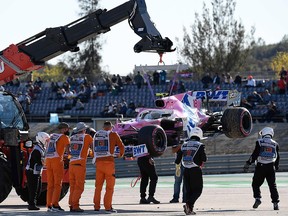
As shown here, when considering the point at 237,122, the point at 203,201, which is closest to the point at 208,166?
the point at 237,122

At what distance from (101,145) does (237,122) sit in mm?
7889

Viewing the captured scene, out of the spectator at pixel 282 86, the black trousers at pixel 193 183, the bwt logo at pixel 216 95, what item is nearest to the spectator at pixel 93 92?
the spectator at pixel 282 86

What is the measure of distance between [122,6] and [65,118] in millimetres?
27189

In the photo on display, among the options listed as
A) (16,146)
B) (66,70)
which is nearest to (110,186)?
(16,146)

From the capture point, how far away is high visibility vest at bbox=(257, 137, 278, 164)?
2170 centimetres

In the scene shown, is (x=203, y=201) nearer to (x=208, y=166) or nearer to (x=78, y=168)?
(x=78, y=168)

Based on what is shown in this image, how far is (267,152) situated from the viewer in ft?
71.2

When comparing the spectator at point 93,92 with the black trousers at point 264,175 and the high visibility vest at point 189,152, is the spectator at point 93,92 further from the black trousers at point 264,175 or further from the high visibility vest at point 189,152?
the high visibility vest at point 189,152

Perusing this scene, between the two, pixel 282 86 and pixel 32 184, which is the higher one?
pixel 282 86

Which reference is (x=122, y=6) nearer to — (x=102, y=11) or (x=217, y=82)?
(x=102, y=11)

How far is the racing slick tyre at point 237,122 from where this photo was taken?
27281mm

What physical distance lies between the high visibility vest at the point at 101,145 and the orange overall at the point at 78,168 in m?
0.19

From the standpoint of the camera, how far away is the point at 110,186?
19.9 metres

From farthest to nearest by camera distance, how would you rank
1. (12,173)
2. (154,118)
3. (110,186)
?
(154,118) → (12,173) → (110,186)
